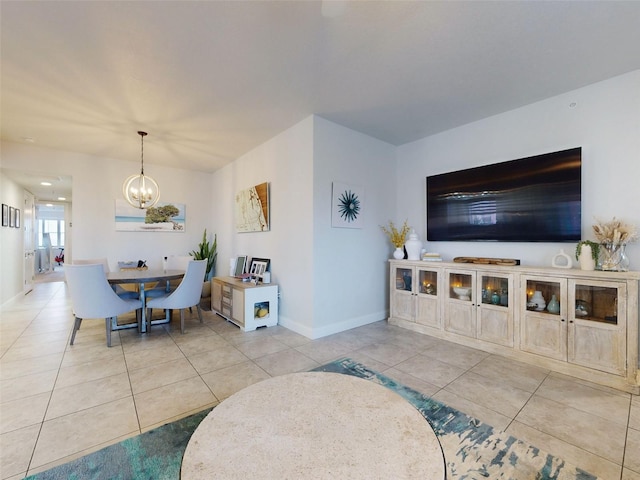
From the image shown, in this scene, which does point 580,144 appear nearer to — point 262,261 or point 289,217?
point 289,217

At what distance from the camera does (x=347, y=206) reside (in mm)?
3646

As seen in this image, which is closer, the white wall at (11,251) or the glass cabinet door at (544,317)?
the glass cabinet door at (544,317)

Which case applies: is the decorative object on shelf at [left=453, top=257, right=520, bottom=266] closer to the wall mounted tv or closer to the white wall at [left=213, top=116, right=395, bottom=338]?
the wall mounted tv

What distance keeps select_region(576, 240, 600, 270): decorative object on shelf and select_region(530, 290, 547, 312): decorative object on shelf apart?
0.41 m

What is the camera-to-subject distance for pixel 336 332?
3.50 meters

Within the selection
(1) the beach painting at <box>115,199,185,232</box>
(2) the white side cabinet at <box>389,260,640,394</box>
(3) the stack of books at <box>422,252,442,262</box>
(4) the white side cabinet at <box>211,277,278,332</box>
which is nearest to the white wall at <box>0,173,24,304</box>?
(1) the beach painting at <box>115,199,185,232</box>

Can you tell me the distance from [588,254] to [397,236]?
77.2 inches

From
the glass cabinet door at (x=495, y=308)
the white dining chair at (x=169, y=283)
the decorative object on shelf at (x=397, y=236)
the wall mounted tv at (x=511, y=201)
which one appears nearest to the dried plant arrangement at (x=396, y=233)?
the decorative object on shelf at (x=397, y=236)

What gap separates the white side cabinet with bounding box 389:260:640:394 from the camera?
2195 mm

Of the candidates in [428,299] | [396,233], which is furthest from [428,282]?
[396,233]

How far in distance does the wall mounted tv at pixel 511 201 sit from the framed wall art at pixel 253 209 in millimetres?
2349

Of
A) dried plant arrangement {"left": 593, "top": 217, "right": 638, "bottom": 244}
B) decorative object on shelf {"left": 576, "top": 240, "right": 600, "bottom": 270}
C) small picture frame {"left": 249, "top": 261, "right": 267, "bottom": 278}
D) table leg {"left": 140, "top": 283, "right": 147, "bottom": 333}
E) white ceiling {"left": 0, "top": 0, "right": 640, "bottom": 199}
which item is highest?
white ceiling {"left": 0, "top": 0, "right": 640, "bottom": 199}

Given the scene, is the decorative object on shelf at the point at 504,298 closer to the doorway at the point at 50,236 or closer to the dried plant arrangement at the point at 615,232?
the dried plant arrangement at the point at 615,232

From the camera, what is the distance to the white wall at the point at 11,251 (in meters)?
4.68
